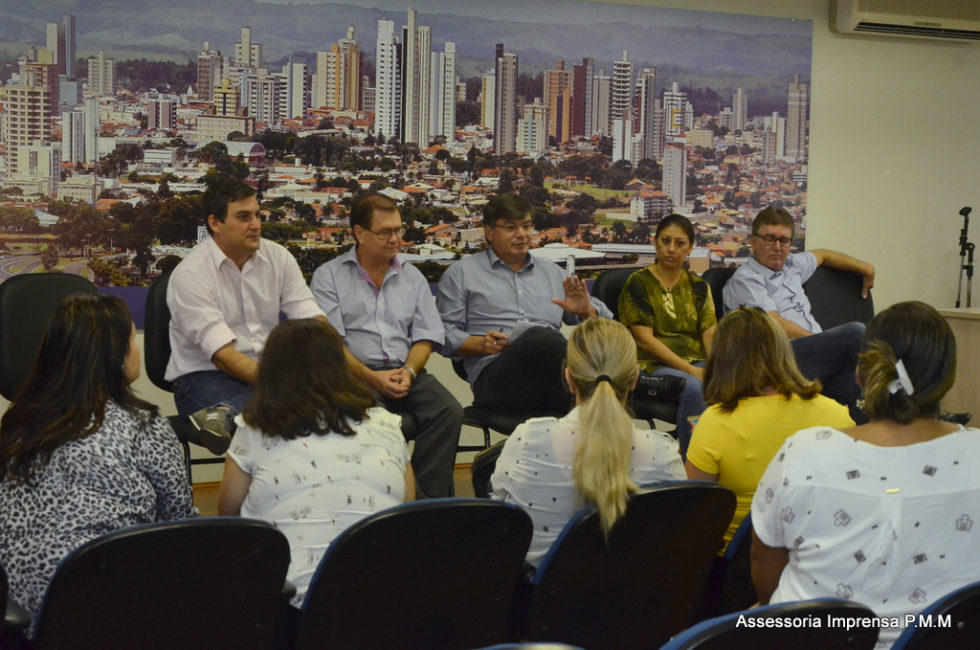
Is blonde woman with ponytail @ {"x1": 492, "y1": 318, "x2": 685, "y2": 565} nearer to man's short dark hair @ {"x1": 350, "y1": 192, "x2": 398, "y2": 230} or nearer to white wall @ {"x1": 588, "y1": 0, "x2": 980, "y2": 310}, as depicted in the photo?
man's short dark hair @ {"x1": 350, "y1": 192, "x2": 398, "y2": 230}

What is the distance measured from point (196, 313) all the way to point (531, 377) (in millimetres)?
1262

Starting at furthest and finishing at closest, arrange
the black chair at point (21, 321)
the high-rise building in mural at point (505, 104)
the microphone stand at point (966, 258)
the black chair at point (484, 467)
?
the microphone stand at point (966, 258) → the high-rise building in mural at point (505, 104) → the black chair at point (21, 321) → the black chair at point (484, 467)

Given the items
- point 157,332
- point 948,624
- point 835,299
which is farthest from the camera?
point 835,299

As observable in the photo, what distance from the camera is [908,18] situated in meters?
5.78

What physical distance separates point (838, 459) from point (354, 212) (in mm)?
2680

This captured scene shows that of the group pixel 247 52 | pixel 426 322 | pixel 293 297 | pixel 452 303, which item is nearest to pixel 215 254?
pixel 293 297

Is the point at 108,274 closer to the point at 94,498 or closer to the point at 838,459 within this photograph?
the point at 94,498

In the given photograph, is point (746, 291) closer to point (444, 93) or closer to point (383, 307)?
point (383, 307)

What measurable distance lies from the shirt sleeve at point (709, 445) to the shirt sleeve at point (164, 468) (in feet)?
4.08

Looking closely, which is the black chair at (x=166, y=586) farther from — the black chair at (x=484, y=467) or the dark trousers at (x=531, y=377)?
the dark trousers at (x=531, y=377)

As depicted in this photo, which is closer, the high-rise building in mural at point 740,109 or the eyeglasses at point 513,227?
the eyeglasses at point 513,227

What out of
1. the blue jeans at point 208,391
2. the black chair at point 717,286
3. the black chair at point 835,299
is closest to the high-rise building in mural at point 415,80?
the black chair at point 717,286

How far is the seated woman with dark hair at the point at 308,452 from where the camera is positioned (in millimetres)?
2270

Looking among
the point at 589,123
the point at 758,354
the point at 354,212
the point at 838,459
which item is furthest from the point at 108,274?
the point at 838,459
